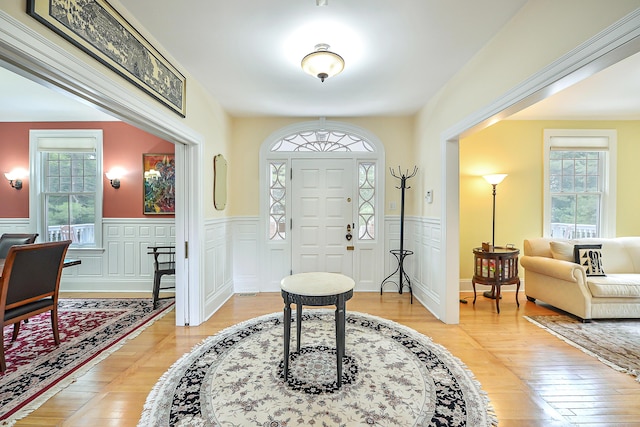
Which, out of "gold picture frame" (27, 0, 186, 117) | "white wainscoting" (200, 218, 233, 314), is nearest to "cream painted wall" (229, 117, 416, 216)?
"white wainscoting" (200, 218, 233, 314)

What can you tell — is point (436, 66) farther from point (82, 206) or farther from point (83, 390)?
point (82, 206)

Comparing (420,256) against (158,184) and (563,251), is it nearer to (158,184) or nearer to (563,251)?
(563,251)

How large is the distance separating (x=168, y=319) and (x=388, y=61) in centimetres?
381

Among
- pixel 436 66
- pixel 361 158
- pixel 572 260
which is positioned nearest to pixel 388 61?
pixel 436 66

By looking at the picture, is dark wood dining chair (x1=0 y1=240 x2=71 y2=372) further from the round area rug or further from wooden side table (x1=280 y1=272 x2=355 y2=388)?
wooden side table (x1=280 y1=272 x2=355 y2=388)

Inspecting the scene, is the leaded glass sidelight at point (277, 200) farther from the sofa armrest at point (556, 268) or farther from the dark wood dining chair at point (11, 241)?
the sofa armrest at point (556, 268)

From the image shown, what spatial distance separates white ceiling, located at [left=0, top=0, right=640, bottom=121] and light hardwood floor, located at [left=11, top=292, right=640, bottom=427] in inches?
109

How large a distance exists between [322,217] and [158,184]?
2.69m

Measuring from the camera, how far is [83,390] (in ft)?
6.51

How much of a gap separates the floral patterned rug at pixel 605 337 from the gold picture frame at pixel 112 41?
4501 millimetres

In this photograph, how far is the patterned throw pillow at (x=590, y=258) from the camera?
3287 millimetres

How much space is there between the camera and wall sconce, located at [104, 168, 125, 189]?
429 cm

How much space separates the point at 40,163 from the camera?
432 centimetres

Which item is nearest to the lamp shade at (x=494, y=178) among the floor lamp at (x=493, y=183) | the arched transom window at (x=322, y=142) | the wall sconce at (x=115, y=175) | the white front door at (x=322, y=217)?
the floor lamp at (x=493, y=183)
